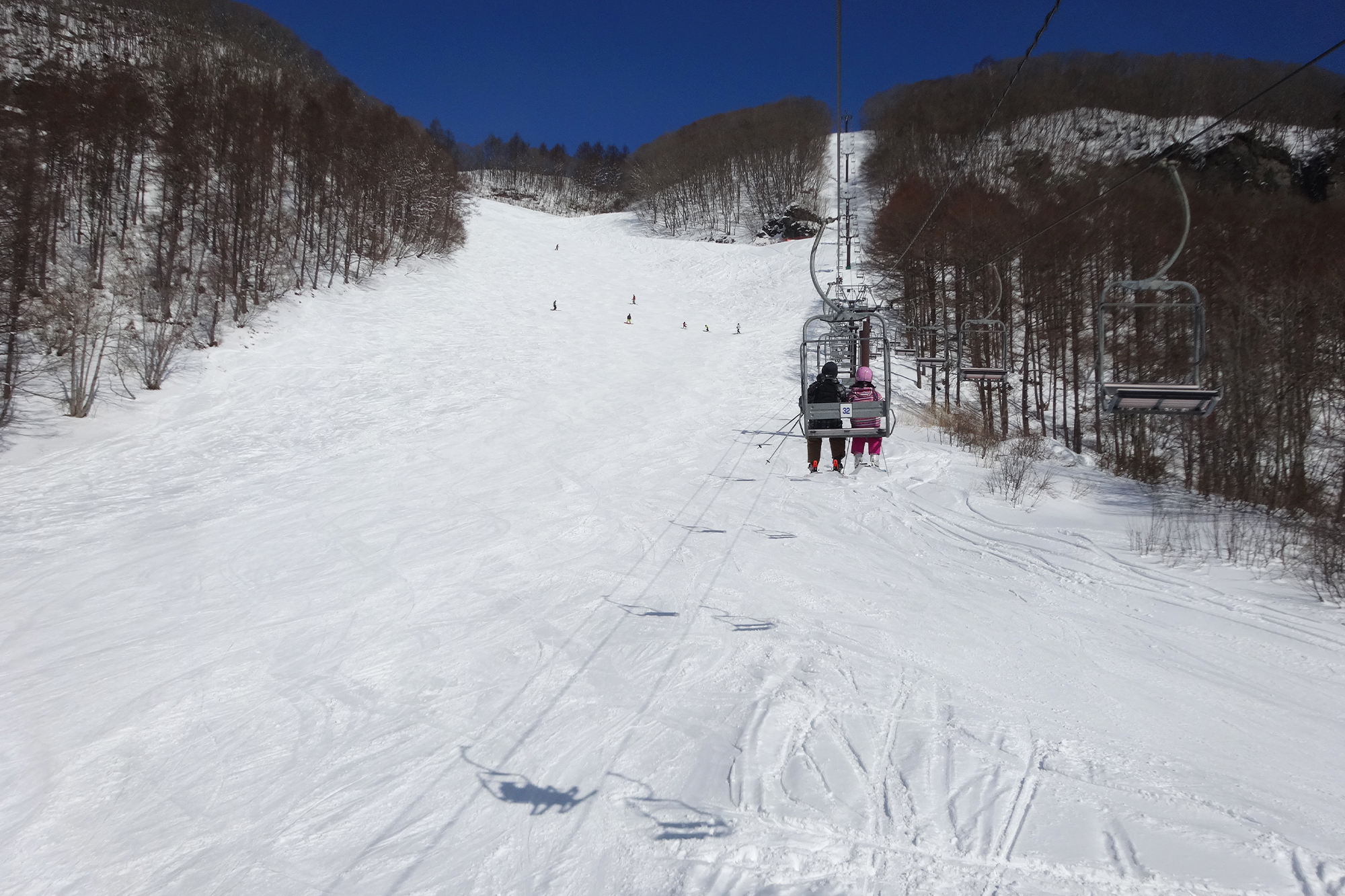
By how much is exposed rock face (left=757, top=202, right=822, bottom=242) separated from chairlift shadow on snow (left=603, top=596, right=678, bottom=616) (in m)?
62.2

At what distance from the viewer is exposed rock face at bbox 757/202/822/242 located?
68.7 m

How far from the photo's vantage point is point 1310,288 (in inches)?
765

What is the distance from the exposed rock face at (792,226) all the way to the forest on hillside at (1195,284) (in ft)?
92.1

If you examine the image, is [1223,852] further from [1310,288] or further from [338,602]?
[1310,288]

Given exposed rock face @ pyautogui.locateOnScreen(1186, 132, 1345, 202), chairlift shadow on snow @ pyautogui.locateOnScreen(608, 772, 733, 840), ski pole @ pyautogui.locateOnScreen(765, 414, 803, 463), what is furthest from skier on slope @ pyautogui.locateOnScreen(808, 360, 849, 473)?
exposed rock face @ pyautogui.locateOnScreen(1186, 132, 1345, 202)

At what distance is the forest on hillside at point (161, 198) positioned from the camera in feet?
62.2

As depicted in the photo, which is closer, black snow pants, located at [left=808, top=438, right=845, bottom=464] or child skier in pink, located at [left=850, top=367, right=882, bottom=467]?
child skier in pink, located at [left=850, top=367, right=882, bottom=467]

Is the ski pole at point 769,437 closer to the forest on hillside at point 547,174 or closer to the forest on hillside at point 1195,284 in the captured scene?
the forest on hillside at point 1195,284

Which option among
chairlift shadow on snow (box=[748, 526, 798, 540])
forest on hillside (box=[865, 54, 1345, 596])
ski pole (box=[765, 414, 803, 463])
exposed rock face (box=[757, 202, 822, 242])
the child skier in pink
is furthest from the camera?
exposed rock face (box=[757, 202, 822, 242])

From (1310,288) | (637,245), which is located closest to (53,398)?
(1310,288)

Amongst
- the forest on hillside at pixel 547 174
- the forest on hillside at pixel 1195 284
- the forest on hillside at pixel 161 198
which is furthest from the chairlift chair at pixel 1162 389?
the forest on hillside at pixel 547 174

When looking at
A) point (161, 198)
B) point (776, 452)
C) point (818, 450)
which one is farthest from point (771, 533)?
point (161, 198)

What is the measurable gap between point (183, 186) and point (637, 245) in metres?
37.7

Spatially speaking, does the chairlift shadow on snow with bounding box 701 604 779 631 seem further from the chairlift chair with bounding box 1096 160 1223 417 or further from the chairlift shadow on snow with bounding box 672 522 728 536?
the chairlift chair with bounding box 1096 160 1223 417
